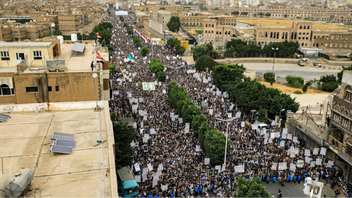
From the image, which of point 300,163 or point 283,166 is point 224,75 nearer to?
point 300,163

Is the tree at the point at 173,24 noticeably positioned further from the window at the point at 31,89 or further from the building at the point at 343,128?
the window at the point at 31,89

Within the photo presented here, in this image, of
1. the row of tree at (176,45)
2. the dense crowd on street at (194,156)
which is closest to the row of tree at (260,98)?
the dense crowd on street at (194,156)

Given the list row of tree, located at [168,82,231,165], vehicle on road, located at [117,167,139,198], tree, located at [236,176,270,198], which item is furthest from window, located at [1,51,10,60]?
tree, located at [236,176,270,198]

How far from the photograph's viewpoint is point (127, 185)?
21.7 m

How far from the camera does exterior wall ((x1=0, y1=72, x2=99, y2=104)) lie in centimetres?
2159

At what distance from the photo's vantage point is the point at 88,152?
1479 centimetres

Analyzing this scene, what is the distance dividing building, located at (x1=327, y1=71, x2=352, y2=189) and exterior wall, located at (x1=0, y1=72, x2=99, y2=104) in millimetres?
20225

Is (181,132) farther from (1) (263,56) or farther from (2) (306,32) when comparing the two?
(2) (306,32)

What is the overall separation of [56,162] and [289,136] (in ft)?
75.1

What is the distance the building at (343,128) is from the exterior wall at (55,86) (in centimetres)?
2023

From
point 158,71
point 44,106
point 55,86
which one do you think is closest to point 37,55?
point 55,86

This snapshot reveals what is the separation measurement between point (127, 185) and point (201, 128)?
973 cm

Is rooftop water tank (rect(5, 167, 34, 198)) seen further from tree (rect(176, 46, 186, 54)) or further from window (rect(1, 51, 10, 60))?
tree (rect(176, 46, 186, 54))

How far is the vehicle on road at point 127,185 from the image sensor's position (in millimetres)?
21688
